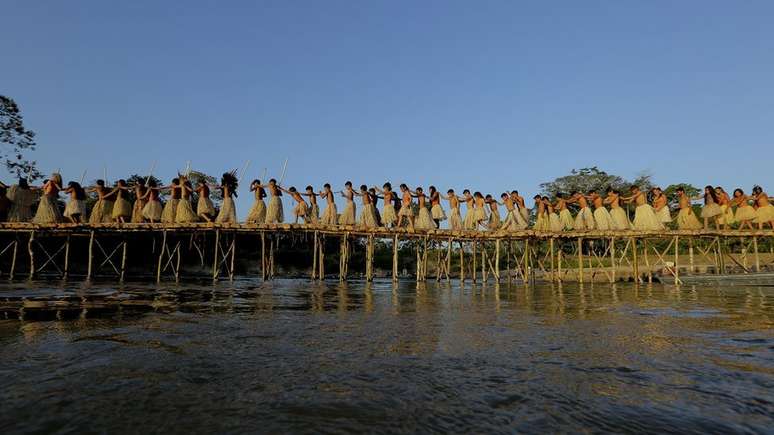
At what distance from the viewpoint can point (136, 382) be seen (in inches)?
132

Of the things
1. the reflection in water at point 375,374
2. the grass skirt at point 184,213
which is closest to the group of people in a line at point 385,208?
the grass skirt at point 184,213

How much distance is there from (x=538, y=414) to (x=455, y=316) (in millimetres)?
5079

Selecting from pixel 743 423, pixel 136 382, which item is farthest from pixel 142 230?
pixel 743 423

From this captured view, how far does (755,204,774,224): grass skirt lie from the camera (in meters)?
19.5

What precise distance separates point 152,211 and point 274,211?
5345 millimetres

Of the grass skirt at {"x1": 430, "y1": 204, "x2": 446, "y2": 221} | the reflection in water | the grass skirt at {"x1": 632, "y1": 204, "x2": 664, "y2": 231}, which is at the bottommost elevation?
the reflection in water

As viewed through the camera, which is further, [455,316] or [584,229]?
[584,229]

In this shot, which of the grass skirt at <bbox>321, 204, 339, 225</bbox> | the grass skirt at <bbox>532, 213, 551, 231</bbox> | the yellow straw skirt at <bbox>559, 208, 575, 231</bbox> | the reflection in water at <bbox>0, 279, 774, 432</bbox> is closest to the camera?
the reflection in water at <bbox>0, 279, 774, 432</bbox>

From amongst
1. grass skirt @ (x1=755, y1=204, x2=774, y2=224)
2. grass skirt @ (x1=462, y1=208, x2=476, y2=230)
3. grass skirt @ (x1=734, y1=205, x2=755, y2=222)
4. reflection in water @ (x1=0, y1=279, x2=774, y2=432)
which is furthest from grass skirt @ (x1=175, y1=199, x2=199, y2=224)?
grass skirt @ (x1=755, y1=204, x2=774, y2=224)

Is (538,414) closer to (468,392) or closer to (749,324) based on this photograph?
(468,392)

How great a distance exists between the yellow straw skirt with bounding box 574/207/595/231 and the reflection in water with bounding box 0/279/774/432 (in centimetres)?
1497

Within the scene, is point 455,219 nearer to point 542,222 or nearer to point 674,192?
point 542,222

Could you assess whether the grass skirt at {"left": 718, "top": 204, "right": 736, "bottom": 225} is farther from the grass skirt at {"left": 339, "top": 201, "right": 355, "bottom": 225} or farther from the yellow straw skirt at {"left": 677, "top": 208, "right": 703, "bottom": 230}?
the grass skirt at {"left": 339, "top": 201, "right": 355, "bottom": 225}

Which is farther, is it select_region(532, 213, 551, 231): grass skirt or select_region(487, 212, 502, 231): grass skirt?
select_region(487, 212, 502, 231): grass skirt
